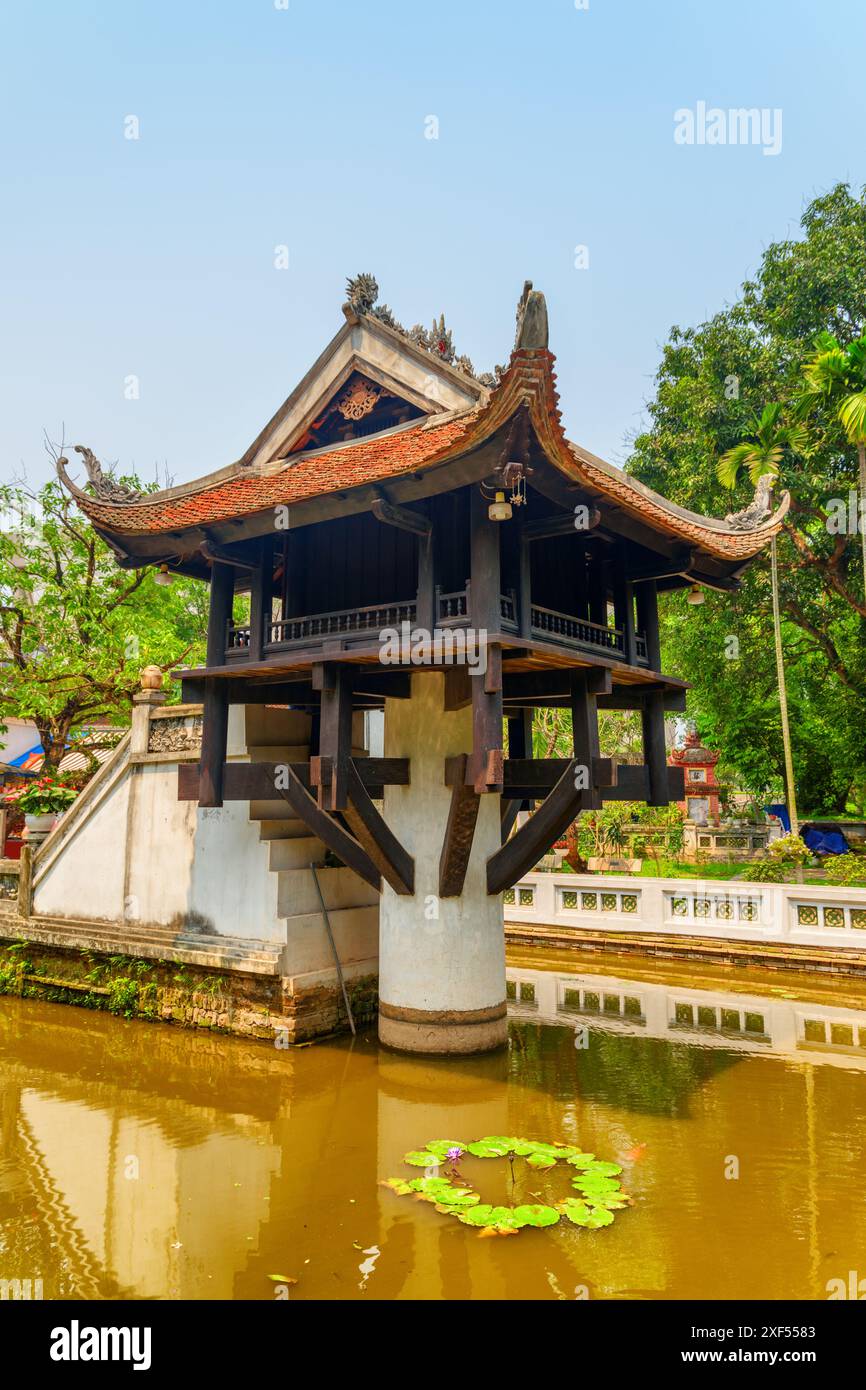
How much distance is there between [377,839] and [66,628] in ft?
35.2

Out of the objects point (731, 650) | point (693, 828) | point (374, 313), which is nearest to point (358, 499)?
point (374, 313)

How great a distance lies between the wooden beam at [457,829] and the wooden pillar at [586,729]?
107 centimetres

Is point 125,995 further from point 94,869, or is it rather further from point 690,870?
point 690,870

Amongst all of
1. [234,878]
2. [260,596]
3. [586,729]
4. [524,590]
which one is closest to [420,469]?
[524,590]

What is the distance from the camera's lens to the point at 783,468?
66.8ft

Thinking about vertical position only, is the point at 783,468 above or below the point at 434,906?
above

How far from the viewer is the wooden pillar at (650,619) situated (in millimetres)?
9977

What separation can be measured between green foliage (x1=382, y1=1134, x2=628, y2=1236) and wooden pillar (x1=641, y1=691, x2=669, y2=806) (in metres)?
4.21

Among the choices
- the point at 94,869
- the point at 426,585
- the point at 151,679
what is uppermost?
the point at 426,585

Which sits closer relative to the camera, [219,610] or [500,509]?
[500,509]

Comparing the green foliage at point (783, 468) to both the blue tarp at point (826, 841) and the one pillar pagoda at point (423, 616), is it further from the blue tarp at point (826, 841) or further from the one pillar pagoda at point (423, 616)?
the one pillar pagoda at point (423, 616)

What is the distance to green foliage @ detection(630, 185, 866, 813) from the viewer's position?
20.2 m

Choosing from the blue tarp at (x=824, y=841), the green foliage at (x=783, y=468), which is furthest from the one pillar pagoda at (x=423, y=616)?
the blue tarp at (x=824, y=841)
